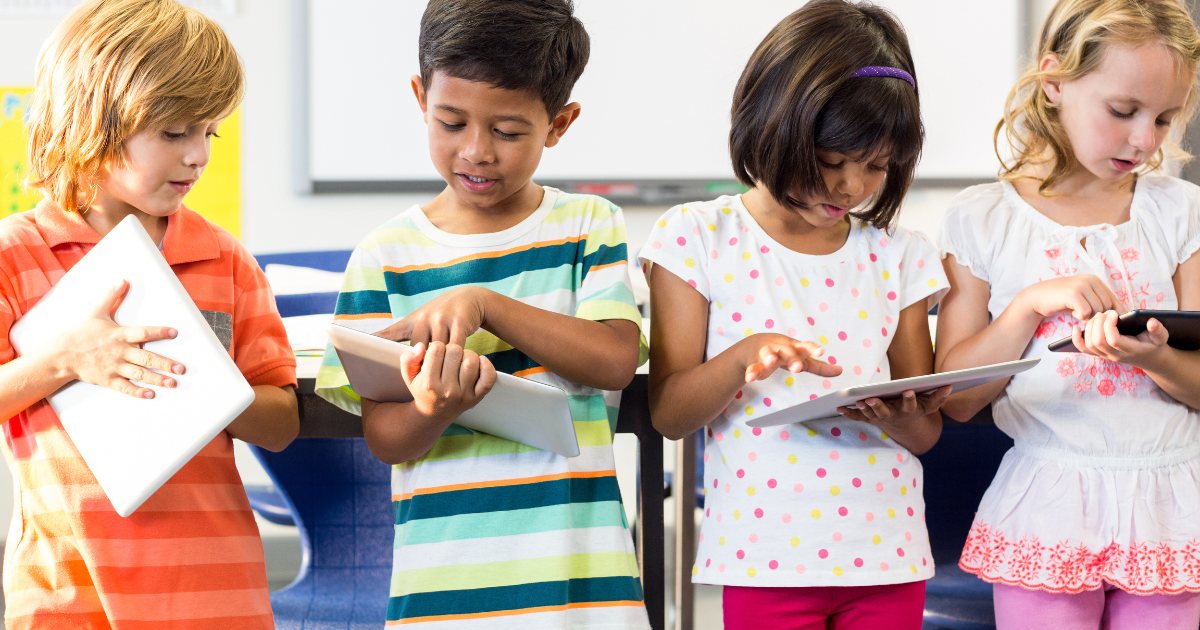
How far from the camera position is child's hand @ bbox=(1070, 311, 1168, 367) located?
889mm

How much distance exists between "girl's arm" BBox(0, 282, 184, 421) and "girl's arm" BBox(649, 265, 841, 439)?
459 millimetres

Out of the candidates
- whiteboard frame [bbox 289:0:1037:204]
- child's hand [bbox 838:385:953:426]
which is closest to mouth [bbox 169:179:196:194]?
child's hand [bbox 838:385:953:426]

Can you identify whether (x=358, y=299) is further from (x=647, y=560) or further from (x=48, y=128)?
(x=647, y=560)

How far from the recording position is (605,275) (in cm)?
90

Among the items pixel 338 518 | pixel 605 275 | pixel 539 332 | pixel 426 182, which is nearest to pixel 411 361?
pixel 539 332

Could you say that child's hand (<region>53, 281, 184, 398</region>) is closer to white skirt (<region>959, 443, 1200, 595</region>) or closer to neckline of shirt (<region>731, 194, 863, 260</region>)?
neckline of shirt (<region>731, 194, 863, 260</region>)

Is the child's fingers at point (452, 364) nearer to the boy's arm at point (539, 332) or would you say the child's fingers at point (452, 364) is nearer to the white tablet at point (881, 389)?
the boy's arm at point (539, 332)

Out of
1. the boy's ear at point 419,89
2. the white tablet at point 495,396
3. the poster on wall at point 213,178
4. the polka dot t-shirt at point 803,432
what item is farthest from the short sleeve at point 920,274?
the poster on wall at point 213,178

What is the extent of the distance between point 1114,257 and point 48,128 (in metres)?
1.10

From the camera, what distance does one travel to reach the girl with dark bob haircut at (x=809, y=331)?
90 centimetres

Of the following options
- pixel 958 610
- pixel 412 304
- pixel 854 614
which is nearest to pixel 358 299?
pixel 412 304

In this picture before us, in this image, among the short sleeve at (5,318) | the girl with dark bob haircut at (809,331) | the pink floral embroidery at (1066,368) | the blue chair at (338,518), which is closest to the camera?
the short sleeve at (5,318)

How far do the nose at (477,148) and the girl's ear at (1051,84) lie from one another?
0.66 m

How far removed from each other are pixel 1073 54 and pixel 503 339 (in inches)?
28.4
